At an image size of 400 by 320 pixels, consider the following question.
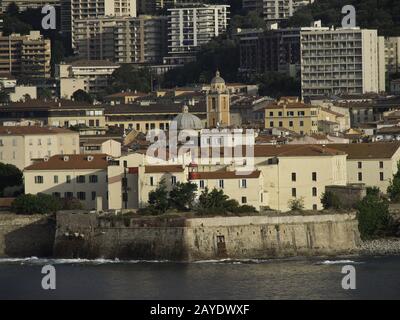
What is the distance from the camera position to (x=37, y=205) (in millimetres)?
66000

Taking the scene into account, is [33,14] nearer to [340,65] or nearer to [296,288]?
[340,65]

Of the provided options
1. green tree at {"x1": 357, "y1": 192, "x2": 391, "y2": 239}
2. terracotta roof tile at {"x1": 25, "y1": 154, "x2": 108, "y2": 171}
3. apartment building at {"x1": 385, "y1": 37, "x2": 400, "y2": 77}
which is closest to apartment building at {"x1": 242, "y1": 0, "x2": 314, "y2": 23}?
apartment building at {"x1": 385, "y1": 37, "x2": 400, "y2": 77}

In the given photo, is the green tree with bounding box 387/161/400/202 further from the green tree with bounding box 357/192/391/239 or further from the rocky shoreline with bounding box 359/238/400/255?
the rocky shoreline with bounding box 359/238/400/255

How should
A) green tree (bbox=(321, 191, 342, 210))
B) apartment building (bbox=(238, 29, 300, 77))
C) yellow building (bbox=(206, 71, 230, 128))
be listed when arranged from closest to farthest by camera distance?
green tree (bbox=(321, 191, 342, 210)), yellow building (bbox=(206, 71, 230, 128)), apartment building (bbox=(238, 29, 300, 77))

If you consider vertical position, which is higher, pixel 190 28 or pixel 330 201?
pixel 190 28

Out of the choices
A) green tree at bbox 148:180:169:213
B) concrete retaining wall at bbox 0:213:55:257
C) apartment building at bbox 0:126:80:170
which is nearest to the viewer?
green tree at bbox 148:180:169:213

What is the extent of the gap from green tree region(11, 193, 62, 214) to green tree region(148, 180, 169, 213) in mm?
2822

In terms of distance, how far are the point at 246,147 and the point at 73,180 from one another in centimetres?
520

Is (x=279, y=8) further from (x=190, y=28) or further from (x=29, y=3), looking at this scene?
(x=29, y=3)

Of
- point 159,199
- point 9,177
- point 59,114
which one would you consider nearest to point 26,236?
point 159,199

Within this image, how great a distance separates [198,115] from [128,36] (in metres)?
46.0

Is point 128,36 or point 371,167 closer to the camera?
point 371,167

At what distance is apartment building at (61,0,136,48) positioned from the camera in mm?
150625

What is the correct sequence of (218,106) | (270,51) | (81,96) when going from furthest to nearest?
(270,51) < (81,96) < (218,106)
